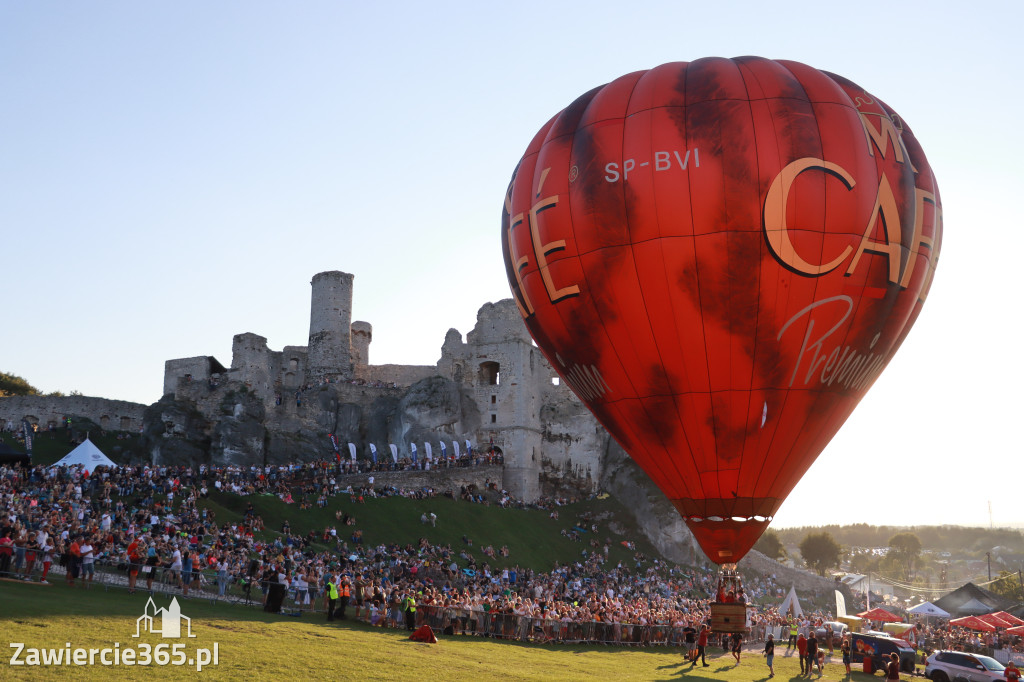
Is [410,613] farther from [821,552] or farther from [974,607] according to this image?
[821,552]

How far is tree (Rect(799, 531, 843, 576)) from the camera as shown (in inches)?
3300

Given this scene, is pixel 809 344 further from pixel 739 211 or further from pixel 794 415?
pixel 739 211

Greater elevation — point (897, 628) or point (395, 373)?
point (395, 373)

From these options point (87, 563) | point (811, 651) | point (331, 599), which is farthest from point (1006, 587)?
point (87, 563)

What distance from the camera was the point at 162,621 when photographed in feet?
47.0

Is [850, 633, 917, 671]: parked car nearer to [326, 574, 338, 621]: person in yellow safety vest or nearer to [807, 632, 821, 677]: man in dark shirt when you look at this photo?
[807, 632, 821, 677]: man in dark shirt

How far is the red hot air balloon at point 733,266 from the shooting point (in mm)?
16047

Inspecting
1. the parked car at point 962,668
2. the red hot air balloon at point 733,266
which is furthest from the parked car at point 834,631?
the red hot air balloon at point 733,266

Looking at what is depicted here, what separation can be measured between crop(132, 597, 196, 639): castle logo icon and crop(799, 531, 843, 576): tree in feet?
257

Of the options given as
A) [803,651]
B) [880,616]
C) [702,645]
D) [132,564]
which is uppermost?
[132,564]

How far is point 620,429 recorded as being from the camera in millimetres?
17906

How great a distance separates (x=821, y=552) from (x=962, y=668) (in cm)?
6367

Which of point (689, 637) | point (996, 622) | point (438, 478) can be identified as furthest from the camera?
point (438, 478)

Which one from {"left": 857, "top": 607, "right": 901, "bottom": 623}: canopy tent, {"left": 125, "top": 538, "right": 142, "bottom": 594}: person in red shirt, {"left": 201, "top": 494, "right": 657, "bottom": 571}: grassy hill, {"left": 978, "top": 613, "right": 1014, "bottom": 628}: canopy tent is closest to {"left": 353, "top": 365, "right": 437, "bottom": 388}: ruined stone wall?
{"left": 201, "top": 494, "right": 657, "bottom": 571}: grassy hill
